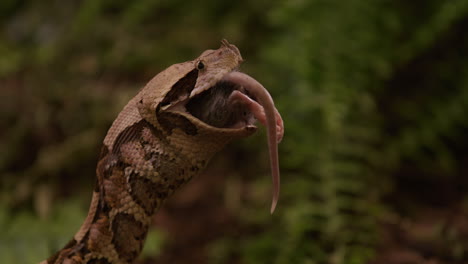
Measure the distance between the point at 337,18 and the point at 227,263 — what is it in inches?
66.1

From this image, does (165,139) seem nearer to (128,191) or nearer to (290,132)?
(128,191)

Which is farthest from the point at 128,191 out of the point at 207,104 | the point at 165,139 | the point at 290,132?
the point at 290,132

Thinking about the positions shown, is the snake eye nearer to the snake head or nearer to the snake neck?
the snake head

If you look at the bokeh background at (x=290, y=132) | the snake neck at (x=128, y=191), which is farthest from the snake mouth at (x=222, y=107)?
the bokeh background at (x=290, y=132)

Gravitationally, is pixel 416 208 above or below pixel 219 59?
below

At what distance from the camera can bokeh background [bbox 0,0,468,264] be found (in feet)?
9.91

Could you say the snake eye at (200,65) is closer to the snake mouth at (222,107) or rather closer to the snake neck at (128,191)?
the snake mouth at (222,107)

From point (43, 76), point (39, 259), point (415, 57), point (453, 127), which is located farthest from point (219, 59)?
point (43, 76)

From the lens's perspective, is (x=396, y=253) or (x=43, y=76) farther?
(x=43, y=76)

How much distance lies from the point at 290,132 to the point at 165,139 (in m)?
1.59

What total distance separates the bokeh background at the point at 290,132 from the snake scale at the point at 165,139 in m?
0.95

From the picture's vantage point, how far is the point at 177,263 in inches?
144

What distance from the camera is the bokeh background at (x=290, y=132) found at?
119 inches

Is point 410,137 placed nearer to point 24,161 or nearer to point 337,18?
point 337,18
